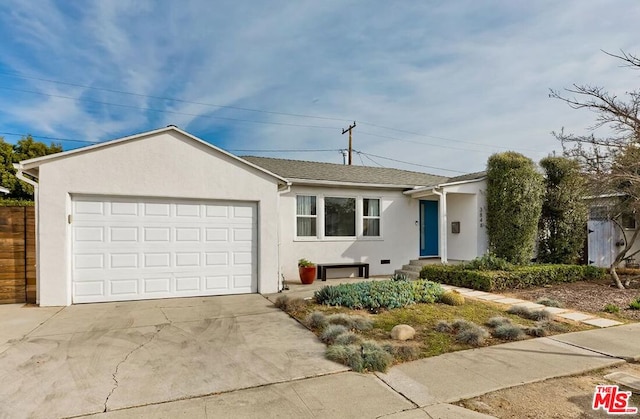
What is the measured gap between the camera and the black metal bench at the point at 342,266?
1084 cm

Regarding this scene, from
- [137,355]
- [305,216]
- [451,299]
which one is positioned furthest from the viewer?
[305,216]

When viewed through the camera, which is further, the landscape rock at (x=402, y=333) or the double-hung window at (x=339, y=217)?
the double-hung window at (x=339, y=217)

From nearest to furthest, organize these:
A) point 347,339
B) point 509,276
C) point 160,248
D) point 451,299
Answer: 1. point 347,339
2. point 451,299
3. point 160,248
4. point 509,276

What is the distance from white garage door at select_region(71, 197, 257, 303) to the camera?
7430 mm

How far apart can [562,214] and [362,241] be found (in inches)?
269

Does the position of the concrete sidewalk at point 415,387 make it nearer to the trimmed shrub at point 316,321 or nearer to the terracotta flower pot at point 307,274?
the trimmed shrub at point 316,321

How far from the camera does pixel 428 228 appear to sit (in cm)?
1292

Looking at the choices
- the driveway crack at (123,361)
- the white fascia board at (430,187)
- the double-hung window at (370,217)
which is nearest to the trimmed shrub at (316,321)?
the driveway crack at (123,361)

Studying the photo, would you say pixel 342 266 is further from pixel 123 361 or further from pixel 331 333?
pixel 123 361

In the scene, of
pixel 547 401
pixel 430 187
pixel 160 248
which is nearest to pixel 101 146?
pixel 160 248

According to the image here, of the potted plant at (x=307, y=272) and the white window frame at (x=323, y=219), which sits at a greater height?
the white window frame at (x=323, y=219)

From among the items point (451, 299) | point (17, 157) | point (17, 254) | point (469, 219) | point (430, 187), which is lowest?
point (451, 299)

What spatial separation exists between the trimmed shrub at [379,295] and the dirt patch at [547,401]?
3348mm

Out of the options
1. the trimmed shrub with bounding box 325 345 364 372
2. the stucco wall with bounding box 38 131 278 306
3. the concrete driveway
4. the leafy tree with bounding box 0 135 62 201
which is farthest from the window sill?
the leafy tree with bounding box 0 135 62 201
